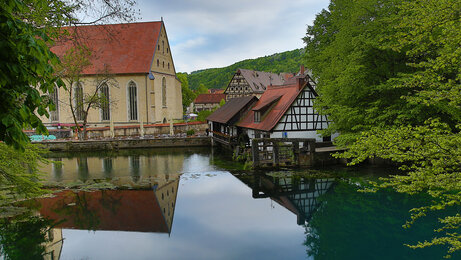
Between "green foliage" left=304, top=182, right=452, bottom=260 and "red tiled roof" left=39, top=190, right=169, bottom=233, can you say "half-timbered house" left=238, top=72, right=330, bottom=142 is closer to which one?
"green foliage" left=304, top=182, right=452, bottom=260

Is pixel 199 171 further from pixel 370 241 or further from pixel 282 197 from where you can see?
pixel 370 241

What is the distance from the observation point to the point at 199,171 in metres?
19.7

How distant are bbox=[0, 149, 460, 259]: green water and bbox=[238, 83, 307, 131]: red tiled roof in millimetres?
3808

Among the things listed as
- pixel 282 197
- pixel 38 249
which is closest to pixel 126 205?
pixel 38 249

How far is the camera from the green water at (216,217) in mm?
8961

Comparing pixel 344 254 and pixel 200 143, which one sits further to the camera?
pixel 200 143

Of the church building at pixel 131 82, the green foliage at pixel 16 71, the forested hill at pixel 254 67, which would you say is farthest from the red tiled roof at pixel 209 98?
the green foliage at pixel 16 71

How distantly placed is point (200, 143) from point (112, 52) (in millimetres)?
17930

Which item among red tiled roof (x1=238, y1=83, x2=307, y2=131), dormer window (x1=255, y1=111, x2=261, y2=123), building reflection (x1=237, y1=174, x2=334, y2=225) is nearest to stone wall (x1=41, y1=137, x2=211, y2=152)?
red tiled roof (x1=238, y1=83, x2=307, y2=131)

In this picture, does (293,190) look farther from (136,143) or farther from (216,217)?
(136,143)

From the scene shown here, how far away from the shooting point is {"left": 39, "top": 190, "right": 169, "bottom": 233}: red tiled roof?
36.1 feet

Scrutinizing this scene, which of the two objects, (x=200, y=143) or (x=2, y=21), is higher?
(x=2, y=21)

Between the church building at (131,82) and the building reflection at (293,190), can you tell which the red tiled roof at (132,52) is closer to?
the church building at (131,82)

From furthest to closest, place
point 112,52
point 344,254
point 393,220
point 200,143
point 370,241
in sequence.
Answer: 1. point 112,52
2. point 200,143
3. point 393,220
4. point 370,241
5. point 344,254
